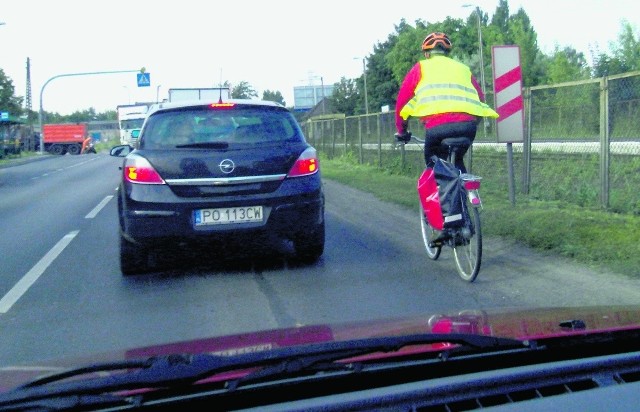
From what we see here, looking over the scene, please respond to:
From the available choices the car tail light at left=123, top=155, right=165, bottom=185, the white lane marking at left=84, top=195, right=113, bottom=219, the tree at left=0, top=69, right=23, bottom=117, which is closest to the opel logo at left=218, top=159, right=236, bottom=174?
the car tail light at left=123, top=155, right=165, bottom=185

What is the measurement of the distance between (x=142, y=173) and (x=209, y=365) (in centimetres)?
516

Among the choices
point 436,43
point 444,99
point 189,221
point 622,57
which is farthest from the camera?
point 622,57

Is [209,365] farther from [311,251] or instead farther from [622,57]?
[622,57]

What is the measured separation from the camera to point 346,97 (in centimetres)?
9456

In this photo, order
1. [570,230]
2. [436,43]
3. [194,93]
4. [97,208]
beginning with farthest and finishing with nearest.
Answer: [194,93]
[97,208]
[570,230]
[436,43]

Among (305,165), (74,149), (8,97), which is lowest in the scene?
(305,165)

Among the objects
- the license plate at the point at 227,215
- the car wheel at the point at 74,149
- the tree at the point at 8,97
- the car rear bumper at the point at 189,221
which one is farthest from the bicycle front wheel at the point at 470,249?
the car wheel at the point at 74,149

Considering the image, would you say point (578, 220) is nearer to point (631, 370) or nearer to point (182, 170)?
point (182, 170)

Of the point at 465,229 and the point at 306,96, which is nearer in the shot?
the point at 465,229

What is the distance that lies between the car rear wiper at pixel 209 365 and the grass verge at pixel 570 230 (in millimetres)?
4728

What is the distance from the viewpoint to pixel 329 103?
97688 millimetres

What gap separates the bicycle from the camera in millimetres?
7008

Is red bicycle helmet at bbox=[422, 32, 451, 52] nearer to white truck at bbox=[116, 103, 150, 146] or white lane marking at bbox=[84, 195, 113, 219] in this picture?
white lane marking at bbox=[84, 195, 113, 219]

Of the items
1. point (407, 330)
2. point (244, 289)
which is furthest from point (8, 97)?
point (407, 330)
